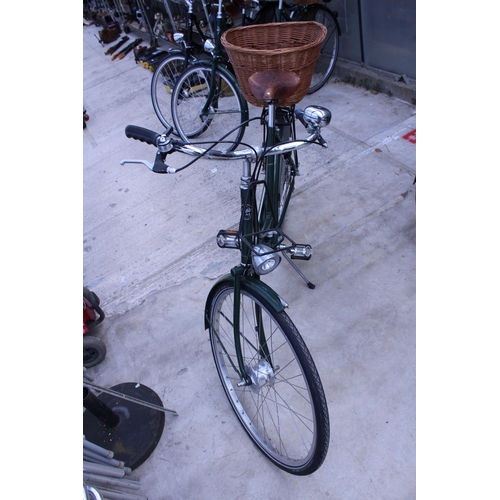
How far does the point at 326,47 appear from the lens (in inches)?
184

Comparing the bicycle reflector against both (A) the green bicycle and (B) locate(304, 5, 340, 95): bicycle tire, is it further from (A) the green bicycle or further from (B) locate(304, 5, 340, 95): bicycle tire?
(B) locate(304, 5, 340, 95): bicycle tire

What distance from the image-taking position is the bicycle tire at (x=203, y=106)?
3503 mm

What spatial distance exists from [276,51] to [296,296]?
136cm

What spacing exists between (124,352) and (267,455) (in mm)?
1075

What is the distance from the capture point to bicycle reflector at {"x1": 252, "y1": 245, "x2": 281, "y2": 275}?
141cm

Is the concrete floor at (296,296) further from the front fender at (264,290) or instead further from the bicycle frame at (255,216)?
the front fender at (264,290)

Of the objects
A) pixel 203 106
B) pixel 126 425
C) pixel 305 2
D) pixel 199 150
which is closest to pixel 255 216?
pixel 199 150

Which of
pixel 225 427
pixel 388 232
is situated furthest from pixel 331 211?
pixel 225 427

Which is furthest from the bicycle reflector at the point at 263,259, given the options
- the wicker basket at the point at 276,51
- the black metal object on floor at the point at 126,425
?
the black metal object on floor at the point at 126,425

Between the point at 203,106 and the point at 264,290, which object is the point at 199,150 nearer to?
the point at 264,290

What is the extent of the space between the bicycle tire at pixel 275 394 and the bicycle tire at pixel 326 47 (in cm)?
308

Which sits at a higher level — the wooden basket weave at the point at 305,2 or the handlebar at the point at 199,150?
the wooden basket weave at the point at 305,2
